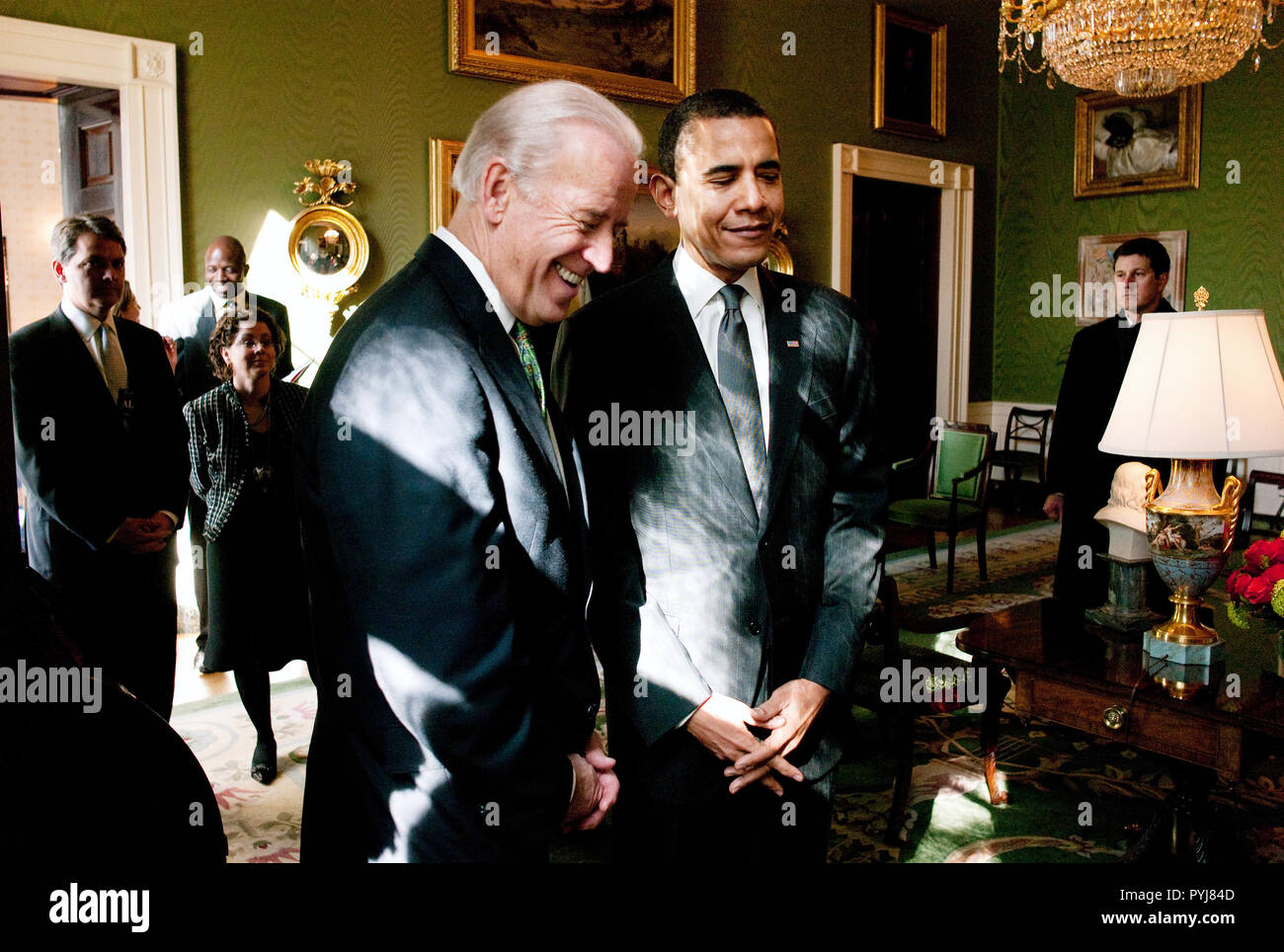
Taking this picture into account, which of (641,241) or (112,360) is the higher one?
(641,241)

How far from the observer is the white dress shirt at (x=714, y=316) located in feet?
5.84

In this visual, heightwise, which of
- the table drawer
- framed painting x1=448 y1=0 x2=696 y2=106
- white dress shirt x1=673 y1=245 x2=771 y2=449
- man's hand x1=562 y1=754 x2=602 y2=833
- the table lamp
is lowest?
the table drawer

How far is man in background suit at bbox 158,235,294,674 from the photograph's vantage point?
15.2ft

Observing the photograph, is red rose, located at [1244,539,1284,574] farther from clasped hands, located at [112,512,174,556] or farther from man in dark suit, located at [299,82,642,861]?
clasped hands, located at [112,512,174,556]

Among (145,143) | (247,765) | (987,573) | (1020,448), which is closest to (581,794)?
(247,765)

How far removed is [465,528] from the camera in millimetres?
1198

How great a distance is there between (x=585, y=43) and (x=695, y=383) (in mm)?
5634

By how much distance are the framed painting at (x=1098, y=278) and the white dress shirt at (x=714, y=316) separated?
27.1 ft

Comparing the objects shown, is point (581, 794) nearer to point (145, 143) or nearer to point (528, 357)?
point (528, 357)

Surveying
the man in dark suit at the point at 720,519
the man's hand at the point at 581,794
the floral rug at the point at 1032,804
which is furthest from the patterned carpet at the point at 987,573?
the man's hand at the point at 581,794

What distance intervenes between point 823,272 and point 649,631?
6969 millimetres

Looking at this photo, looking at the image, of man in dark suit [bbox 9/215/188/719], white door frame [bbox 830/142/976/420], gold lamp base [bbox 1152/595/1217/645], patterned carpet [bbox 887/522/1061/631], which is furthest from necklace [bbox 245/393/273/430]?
white door frame [bbox 830/142/976/420]

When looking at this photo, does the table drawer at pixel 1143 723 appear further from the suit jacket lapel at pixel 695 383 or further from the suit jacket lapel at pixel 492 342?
the suit jacket lapel at pixel 492 342

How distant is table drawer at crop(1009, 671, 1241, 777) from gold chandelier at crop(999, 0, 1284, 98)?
12.3ft
